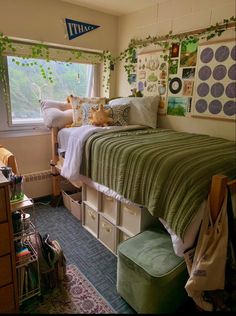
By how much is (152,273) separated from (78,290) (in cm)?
61

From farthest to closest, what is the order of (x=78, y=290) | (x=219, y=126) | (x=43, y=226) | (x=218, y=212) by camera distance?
(x=43, y=226), (x=219, y=126), (x=78, y=290), (x=218, y=212)

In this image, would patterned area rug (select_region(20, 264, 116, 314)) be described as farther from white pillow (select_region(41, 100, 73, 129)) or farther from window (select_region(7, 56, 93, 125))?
window (select_region(7, 56, 93, 125))

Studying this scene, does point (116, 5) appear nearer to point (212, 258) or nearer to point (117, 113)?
point (117, 113)

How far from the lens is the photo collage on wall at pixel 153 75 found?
256cm

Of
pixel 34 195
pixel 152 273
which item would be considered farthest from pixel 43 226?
pixel 152 273

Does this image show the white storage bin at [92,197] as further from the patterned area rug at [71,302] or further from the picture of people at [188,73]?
the picture of people at [188,73]

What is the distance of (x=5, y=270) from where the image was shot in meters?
1.33

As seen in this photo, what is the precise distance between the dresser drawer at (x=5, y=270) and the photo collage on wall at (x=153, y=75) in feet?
6.67

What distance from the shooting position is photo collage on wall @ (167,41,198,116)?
89.4 inches

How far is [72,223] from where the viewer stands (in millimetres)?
2445

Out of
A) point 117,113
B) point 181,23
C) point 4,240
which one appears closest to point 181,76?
point 181,23

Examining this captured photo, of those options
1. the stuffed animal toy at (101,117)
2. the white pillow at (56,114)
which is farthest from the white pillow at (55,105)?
the stuffed animal toy at (101,117)

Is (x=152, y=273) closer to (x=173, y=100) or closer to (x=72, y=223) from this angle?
(x=72, y=223)

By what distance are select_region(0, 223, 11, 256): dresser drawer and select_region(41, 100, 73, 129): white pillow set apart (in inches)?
57.4
